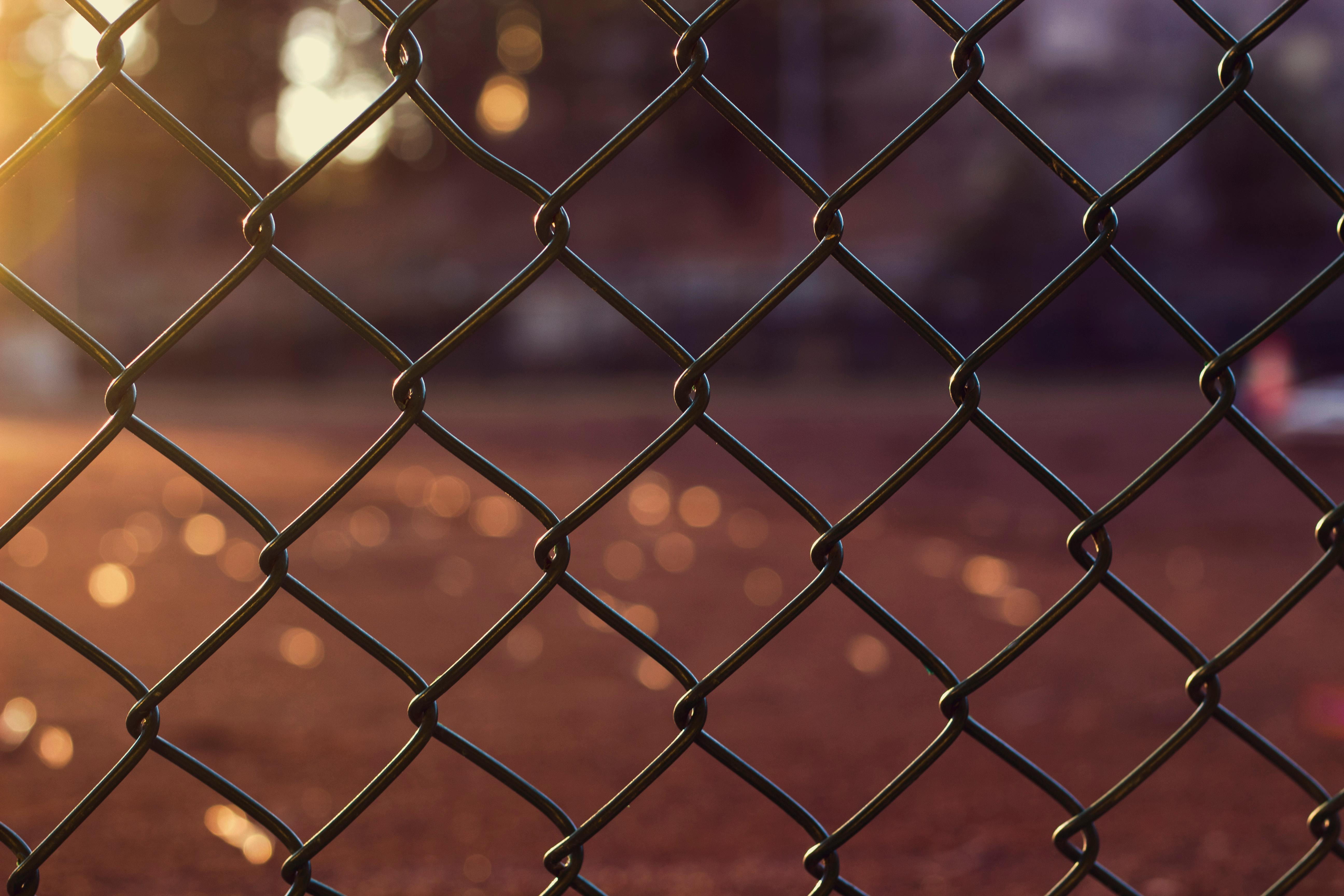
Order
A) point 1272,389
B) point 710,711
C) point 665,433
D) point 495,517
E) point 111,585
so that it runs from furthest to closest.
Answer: point 1272,389 → point 495,517 → point 111,585 → point 710,711 → point 665,433

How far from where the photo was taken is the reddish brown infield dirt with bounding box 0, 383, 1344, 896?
2936 millimetres

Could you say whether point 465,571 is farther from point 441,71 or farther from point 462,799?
point 441,71

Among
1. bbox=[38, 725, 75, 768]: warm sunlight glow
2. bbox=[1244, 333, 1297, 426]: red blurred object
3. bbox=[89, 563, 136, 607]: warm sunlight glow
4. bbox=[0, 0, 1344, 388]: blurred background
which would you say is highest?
bbox=[0, 0, 1344, 388]: blurred background

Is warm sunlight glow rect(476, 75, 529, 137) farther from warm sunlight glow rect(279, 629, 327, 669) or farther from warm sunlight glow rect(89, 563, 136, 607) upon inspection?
warm sunlight glow rect(279, 629, 327, 669)

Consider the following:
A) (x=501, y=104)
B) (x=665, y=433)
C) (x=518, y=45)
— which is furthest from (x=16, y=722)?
(x=518, y=45)

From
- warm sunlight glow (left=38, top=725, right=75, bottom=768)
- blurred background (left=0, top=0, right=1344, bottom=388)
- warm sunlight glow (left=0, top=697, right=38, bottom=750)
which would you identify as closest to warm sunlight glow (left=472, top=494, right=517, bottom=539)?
warm sunlight glow (left=0, top=697, right=38, bottom=750)

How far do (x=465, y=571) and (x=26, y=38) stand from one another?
12.1ft

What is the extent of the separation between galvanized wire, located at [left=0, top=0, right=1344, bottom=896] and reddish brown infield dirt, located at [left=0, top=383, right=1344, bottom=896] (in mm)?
1453

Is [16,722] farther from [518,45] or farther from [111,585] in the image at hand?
[518,45]

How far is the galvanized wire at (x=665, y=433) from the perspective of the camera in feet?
→ 3.68

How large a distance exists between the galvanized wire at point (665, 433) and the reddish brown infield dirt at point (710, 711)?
57.2 inches

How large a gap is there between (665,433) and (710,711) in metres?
3.28

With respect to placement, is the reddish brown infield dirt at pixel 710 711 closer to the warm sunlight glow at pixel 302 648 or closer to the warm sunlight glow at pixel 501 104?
the warm sunlight glow at pixel 302 648

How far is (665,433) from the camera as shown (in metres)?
1.22
